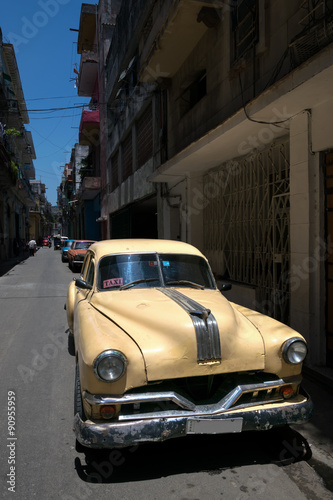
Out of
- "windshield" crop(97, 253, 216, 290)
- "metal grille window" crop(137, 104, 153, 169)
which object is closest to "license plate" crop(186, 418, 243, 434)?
"windshield" crop(97, 253, 216, 290)

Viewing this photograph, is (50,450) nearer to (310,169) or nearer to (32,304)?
(310,169)

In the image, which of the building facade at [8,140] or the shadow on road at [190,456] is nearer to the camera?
the shadow on road at [190,456]

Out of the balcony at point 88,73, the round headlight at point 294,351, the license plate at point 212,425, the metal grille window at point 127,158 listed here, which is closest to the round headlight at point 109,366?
the license plate at point 212,425

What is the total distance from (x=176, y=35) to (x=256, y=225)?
490 cm

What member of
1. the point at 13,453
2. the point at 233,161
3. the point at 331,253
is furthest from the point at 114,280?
the point at 233,161

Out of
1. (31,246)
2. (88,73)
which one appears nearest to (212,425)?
(88,73)

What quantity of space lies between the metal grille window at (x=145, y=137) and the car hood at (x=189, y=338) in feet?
37.5

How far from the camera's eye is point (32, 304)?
964 cm

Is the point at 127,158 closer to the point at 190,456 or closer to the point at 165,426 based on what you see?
the point at 190,456

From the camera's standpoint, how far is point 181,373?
9.16 ft

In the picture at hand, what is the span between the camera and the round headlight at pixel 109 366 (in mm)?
2660

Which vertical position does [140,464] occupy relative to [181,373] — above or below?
below

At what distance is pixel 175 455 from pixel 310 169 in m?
3.92

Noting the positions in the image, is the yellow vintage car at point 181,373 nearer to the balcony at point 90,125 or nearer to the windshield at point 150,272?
the windshield at point 150,272
